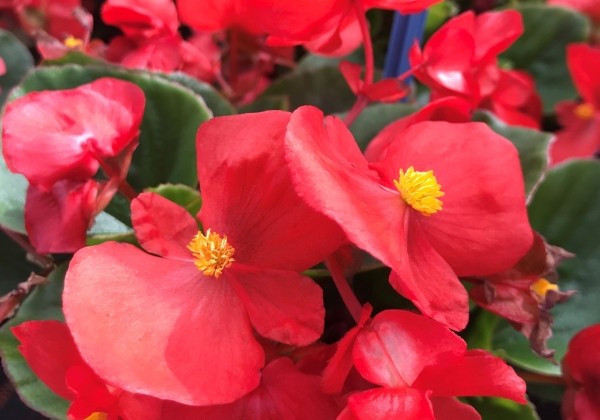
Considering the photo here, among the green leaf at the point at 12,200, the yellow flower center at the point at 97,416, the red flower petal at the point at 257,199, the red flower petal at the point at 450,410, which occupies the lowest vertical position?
the green leaf at the point at 12,200

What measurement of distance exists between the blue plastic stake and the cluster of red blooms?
0.18m

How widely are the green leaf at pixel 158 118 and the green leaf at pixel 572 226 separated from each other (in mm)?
346

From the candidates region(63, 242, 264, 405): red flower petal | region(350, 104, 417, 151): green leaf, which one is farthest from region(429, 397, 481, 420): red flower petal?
region(350, 104, 417, 151): green leaf

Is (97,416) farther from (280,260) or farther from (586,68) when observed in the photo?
(586,68)

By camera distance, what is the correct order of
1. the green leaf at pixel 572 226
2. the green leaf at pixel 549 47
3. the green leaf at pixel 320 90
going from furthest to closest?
the green leaf at pixel 549 47
the green leaf at pixel 320 90
the green leaf at pixel 572 226

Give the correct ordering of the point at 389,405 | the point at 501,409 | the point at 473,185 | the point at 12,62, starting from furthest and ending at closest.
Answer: the point at 12,62 < the point at 501,409 < the point at 473,185 < the point at 389,405

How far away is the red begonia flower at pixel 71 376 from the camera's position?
1.13 ft

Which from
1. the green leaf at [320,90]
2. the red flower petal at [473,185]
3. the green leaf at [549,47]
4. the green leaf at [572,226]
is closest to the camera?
the red flower petal at [473,185]

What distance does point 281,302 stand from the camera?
0.36 meters

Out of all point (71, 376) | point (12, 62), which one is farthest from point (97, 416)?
point (12, 62)

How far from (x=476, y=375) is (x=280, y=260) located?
4.9 inches

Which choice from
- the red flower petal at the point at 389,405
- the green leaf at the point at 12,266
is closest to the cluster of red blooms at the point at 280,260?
the red flower petal at the point at 389,405

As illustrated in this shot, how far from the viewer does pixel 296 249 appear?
0.37m

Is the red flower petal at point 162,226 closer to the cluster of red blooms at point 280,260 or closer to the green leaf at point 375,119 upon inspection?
the cluster of red blooms at point 280,260
